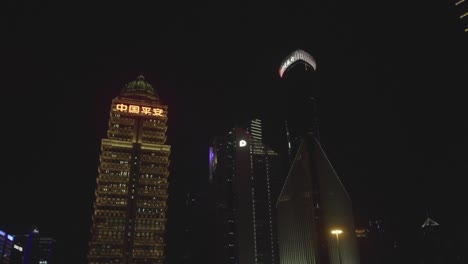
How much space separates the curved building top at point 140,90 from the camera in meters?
136

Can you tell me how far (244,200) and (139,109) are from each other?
55387mm

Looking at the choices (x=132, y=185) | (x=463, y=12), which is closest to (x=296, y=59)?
(x=463, y=12)

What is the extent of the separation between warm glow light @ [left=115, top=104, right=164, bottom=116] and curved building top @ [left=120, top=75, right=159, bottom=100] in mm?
6822

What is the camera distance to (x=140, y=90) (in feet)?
454

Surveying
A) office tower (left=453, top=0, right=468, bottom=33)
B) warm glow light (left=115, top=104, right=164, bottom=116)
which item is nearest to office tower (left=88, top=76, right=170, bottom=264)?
warm glow light (left=115, top=104, right=164, bottom=116)

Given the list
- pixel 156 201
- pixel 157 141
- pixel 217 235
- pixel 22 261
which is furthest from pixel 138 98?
pixel 22 261

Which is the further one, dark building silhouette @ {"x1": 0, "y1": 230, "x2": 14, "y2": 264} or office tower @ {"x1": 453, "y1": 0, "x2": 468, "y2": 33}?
dark building silhouette @ {"x1": 0, "y1": 230, "x2": 14, "y2": 264}

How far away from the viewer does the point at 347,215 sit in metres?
84.9

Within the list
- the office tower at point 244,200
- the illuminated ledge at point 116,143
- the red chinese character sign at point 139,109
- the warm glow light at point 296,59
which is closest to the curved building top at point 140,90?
the red chinese character sign at point 139,109

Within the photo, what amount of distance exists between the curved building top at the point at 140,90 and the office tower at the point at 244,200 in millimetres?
47207

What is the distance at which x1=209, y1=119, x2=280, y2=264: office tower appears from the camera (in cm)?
14388

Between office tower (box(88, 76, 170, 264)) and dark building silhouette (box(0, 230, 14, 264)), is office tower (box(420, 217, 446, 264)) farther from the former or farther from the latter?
dark building silhouette (box(0, 230, 14, 264))

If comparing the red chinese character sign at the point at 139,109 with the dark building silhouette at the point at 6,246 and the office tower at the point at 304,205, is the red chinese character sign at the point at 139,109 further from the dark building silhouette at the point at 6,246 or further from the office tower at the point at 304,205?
the dark building silhouette at the point at 6,246

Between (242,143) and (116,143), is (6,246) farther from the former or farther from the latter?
(242,143)
